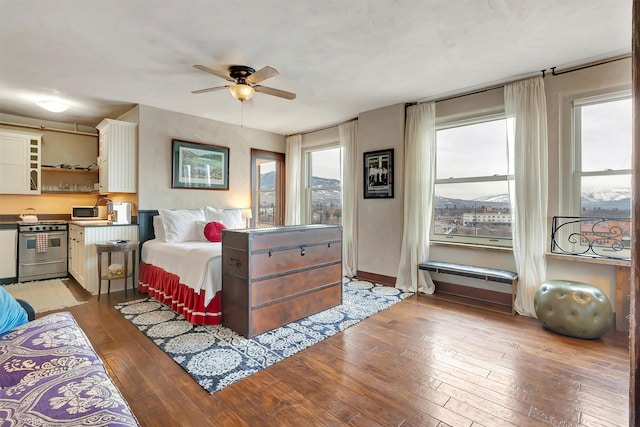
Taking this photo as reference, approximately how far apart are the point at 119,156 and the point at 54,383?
3.88 metres

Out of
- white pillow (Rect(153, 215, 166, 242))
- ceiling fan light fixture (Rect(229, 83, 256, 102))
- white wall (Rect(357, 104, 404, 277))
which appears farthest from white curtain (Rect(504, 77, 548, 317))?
white pillow (Rect(153, 215, 166, 242))

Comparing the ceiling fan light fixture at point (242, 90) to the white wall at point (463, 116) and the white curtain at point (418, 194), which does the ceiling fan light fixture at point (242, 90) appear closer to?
the white wall at point (463, 116)

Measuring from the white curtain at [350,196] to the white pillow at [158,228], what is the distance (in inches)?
107

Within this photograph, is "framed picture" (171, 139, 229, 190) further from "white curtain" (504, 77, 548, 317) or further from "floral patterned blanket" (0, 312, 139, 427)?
"white curtain" (504, 77, 548, 317)

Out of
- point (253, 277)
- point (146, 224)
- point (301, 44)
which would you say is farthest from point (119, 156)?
point (301, 44)

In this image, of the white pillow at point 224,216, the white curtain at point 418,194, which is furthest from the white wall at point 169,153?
the white curtain at point 418,194

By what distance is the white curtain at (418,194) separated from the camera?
14.0ft

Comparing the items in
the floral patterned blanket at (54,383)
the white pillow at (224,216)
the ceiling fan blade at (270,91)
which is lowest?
the floral patterned blanket at (54,383)

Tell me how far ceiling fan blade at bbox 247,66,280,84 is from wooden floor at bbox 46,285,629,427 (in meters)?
2.44

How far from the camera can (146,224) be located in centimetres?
455

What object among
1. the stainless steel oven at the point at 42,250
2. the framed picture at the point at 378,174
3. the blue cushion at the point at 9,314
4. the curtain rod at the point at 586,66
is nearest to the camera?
the blue cushion at the point at 9,314

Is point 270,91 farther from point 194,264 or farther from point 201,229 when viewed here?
point 201,229

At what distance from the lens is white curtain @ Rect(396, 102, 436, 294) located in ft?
14.0

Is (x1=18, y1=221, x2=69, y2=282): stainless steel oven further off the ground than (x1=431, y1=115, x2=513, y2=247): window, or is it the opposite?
(x1=431, y1=115, x2=513, y2=247): window
